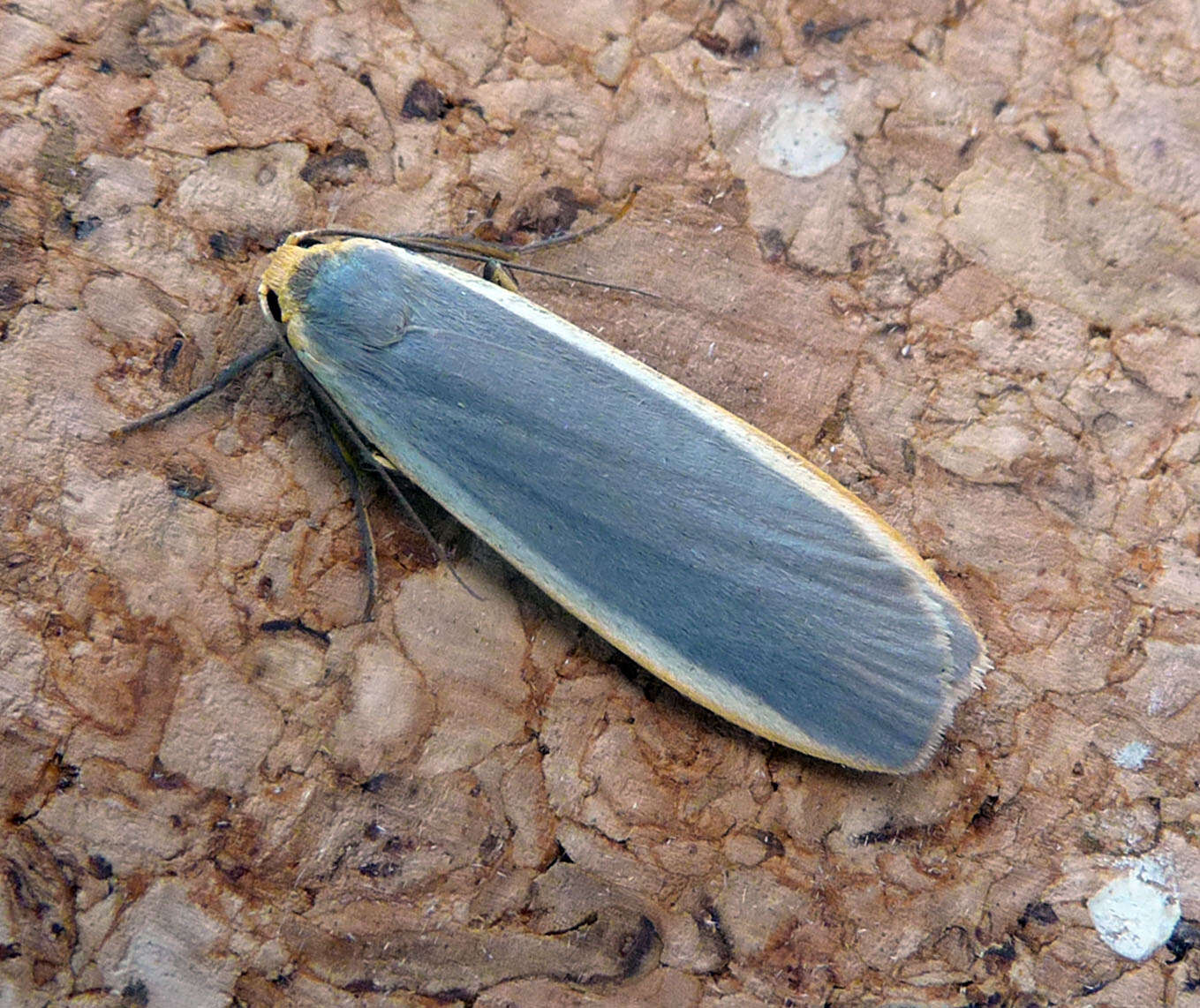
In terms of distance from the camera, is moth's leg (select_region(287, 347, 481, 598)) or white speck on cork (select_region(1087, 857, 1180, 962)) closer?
white speck on cork (select_region(1087, 857, 1180, 962))

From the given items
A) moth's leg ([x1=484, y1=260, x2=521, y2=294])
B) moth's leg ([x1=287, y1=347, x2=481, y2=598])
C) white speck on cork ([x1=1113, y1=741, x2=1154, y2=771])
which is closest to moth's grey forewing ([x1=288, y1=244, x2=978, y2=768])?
moth's leg ([x1=287, y1=347, x2=481, y2=598])

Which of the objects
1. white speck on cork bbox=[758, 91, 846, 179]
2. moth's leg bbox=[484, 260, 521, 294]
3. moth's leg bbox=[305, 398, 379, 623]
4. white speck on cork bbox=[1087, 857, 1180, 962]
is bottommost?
white speck on cork bbox=[1087, 857, 1180, 962]

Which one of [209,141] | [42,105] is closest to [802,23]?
[209,141]

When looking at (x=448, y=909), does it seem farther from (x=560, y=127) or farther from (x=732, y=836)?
Result: (x=560, y=127)

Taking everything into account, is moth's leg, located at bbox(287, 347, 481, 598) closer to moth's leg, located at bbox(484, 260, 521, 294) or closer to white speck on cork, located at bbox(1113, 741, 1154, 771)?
moth's leg, located at bbox(484, 260, 521, 294)

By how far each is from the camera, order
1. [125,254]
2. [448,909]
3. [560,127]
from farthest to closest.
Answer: [560,127], [125,254], [448,909]

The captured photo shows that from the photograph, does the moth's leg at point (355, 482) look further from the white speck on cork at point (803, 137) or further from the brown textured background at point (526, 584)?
the white speck on cork at point (803, 137)

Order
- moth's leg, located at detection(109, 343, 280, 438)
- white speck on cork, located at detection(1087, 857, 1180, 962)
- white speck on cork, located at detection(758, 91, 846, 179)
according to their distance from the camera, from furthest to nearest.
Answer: white speck on cork, located at detection(758, 91, 846, 179) < moth's leg, located at detection(109, 343, 280, 438) < white speck on cork, located at detection(1087, 857, 1180, 962)
